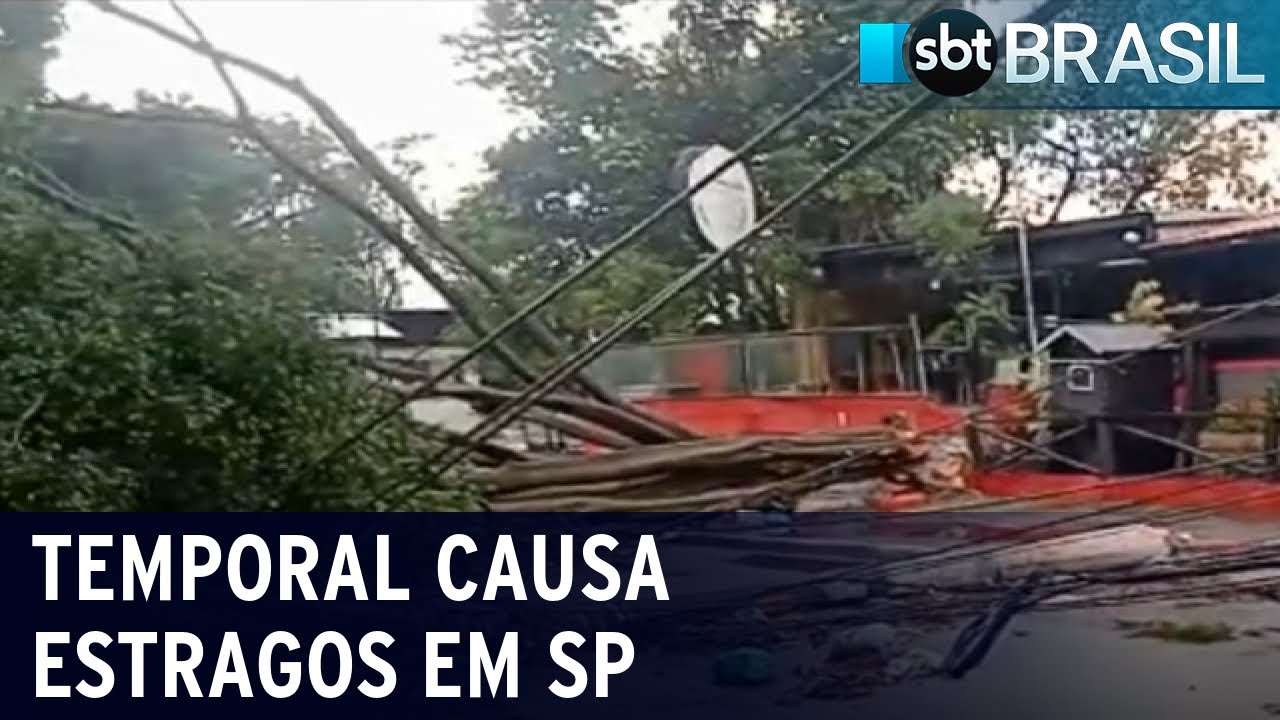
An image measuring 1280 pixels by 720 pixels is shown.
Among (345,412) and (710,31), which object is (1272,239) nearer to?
(710,31)

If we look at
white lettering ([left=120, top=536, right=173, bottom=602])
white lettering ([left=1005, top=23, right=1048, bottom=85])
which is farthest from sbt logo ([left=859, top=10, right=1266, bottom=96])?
white lettering ([left=120, top=536, right=173, bottom=602])

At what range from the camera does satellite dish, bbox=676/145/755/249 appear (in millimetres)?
1900

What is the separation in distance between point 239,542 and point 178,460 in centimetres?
13

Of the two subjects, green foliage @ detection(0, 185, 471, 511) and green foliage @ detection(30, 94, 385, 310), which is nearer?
green foliage @ detection(0, 185, 471, 511)

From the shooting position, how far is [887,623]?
1.86 m

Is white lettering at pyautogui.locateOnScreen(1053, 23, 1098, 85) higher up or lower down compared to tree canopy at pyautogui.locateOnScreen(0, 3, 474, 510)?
higher up

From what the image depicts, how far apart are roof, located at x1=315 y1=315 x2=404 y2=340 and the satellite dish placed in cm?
42

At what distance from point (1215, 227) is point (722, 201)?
24.0 inches

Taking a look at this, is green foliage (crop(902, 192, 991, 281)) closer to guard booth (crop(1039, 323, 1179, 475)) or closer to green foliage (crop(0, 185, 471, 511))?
guard booth (crop(1039, 323, 1179, 475))

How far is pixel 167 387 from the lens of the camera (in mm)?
1856

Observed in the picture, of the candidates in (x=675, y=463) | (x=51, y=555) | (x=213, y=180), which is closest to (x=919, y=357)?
(x=675, y=463)

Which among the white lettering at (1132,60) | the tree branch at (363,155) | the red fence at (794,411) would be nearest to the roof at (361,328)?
the tree branch at (363,155)
